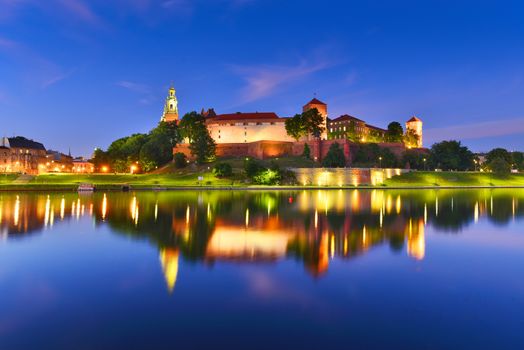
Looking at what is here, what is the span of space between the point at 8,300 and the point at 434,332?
6.69 m

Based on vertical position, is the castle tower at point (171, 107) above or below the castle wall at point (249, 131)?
above

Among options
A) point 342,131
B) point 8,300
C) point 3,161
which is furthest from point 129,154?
point 8,300

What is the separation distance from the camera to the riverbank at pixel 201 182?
4441 centimetres

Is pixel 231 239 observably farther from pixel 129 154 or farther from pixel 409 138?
pixel 409 138

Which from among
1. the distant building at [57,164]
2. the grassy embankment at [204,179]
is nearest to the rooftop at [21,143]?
the distant building at [57,164]

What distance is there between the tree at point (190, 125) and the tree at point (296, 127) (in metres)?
13.7

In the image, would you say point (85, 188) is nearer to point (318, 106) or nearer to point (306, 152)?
point (306, 152)

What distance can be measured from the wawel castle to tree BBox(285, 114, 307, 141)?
4.21 feet

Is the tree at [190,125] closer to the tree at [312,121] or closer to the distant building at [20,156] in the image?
the tree at [312,121]

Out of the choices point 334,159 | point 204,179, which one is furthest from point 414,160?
point 204,179

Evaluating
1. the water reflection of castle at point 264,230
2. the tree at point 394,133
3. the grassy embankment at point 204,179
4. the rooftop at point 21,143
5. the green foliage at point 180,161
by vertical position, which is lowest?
the water reflection of castle at point 264,230

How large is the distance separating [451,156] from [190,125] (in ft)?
141

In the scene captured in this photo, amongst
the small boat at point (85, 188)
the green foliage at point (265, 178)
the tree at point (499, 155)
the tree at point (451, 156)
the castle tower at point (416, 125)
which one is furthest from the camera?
the castle tower at point (416, 125)

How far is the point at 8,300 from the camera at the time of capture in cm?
676
